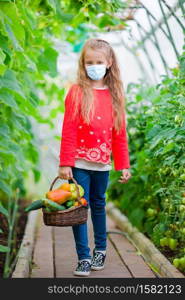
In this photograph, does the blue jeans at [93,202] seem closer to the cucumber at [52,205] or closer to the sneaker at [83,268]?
the sneaker at [83,268]

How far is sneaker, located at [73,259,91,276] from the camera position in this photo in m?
3.86

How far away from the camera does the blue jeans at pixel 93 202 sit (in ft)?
12.7

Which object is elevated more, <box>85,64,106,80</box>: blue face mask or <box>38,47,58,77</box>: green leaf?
<box>38,47,58,77</box>: green leaf

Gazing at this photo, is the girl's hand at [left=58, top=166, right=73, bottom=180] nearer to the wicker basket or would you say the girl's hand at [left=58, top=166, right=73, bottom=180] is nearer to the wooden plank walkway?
the wicker basket

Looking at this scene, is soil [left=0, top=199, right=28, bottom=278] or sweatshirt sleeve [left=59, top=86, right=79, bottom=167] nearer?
sweatshirt sleeve [left=59, top=86, right=79, bottom=167]

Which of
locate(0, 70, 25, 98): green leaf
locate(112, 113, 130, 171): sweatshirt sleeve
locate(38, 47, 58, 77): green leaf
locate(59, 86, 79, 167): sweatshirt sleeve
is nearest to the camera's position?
locate(0, 70, 25, 98): green leaf

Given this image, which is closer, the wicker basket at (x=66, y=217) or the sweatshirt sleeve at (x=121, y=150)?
the wicker basket at (x=66, y=217)

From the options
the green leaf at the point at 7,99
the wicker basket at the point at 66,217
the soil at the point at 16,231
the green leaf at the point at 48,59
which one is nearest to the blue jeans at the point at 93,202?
the wicker basket at the point at 66,217

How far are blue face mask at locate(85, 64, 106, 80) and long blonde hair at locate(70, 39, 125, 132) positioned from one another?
0.06 meters

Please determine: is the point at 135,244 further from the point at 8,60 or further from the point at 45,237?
the point at 8,60

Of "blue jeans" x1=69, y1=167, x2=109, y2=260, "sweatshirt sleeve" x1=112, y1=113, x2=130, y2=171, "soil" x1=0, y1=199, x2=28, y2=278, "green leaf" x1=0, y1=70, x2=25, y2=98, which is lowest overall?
"soil" x1=0, y1=199, x2=28, y2=278

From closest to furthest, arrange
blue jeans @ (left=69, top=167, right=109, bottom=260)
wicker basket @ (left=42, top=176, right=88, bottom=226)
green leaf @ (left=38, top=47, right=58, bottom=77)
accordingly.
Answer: wicker basket @ (left=42, top=176, right=88, bottom=226)
blue jeans @ (left=69, top=167, right=109, bottom=260)
green leaf @ (left=38, top=47, right=58, bottom=77)

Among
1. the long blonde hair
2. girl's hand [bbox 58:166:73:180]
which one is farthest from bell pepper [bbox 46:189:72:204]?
the long blonde hair

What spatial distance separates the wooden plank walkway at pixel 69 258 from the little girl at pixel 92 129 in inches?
6.9
